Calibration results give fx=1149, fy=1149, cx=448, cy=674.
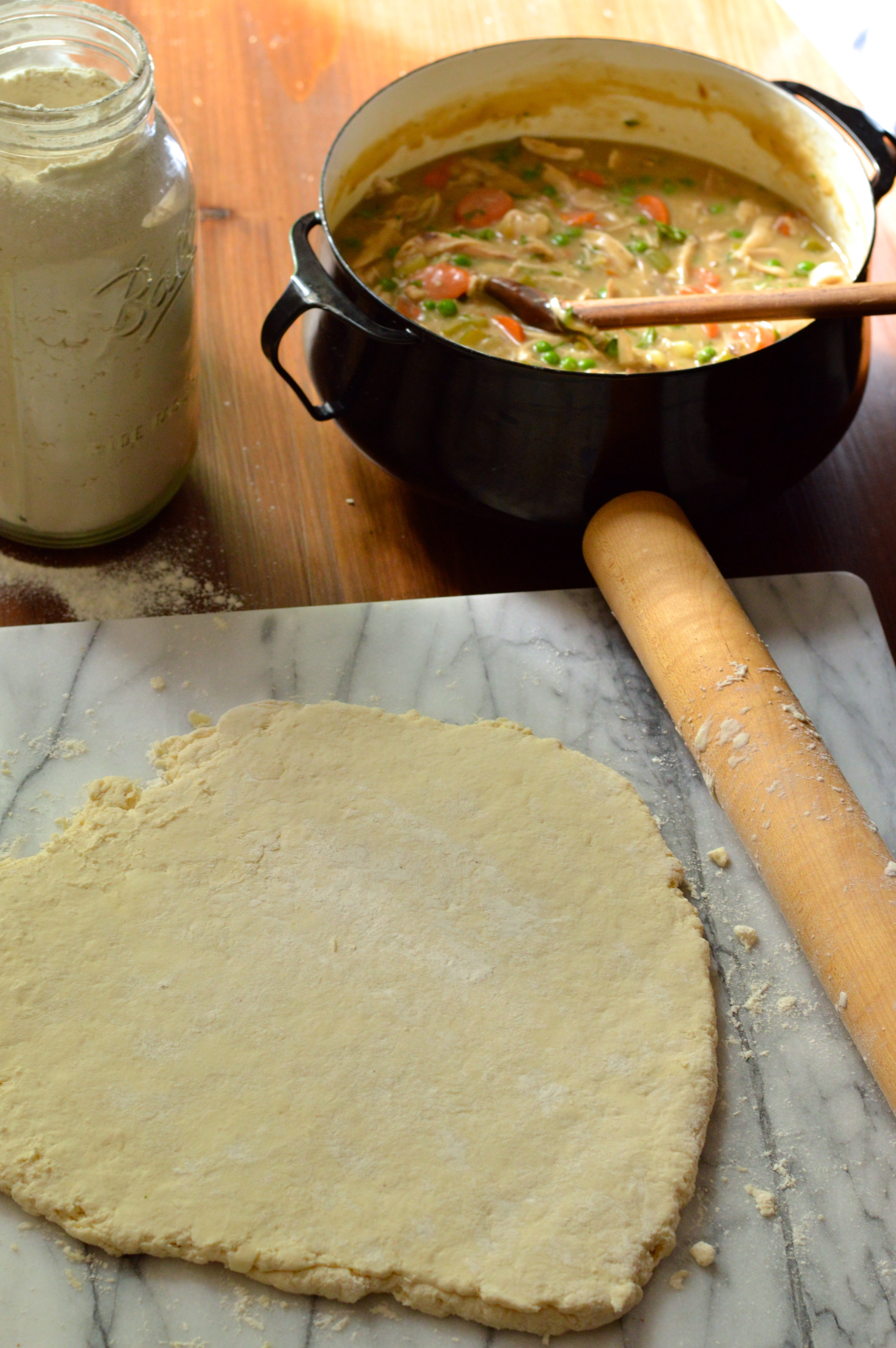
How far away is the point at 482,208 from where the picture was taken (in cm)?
148

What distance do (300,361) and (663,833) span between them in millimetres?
833

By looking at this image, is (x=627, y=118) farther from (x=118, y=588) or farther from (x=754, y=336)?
(x=118, y=588)

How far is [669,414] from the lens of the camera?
114 centimetres

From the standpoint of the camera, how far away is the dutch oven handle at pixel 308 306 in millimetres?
1132

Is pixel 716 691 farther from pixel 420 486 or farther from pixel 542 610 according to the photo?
pixel 420 486

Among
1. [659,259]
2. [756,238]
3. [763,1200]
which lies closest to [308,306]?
[659,259]

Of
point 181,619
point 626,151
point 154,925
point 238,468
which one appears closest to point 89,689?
point 181,619

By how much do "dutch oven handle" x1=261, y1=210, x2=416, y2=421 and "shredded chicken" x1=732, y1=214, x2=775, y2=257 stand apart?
0.57 m

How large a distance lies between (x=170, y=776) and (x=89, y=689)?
141 millimetres

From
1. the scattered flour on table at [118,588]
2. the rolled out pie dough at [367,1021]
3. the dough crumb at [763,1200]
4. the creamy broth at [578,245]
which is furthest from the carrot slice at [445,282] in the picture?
the dough crumb at [763,1200]

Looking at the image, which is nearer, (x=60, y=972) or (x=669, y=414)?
(x=60, y=972)

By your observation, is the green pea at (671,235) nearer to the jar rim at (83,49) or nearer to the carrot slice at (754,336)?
the carrot slice at (754,336)

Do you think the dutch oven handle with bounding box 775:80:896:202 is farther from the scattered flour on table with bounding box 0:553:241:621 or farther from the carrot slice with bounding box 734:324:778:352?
the scattered flour on table with bounding box 0:553:241:621

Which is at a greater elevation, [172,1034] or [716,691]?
[716,691]
